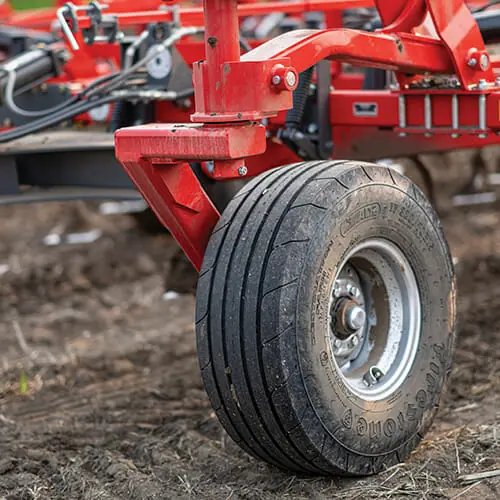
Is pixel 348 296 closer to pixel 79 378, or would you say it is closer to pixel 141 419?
pixel 141 419

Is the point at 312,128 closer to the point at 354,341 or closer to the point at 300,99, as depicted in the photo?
the point at 300,99

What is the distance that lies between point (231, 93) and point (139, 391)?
6.47 ft

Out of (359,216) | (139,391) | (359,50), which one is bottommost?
(139,391)

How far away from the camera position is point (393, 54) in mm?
3668

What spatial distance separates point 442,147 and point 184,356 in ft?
5.73

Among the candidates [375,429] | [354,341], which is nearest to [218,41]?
[354,341]

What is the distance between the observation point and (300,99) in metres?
4.41

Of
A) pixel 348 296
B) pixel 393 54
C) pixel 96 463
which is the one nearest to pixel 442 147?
pixel 393 54

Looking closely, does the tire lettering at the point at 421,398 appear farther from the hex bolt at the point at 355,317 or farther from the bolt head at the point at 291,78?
the bolt head at the point at 291,78

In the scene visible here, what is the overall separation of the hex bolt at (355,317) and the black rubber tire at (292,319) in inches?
10.6

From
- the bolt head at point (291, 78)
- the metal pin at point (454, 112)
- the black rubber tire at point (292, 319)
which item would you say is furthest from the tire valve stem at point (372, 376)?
the metal pin at point (454, 112)

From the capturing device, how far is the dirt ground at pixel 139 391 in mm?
3379

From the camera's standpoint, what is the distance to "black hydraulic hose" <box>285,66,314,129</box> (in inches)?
171

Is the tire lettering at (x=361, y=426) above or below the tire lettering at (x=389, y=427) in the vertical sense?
above
